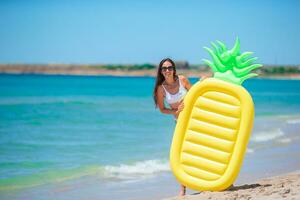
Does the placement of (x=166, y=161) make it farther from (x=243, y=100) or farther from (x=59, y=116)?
(x=59, y=116)

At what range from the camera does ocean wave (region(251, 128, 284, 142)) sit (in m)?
10.8

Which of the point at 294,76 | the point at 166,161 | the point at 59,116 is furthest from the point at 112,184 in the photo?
the point at 294,76

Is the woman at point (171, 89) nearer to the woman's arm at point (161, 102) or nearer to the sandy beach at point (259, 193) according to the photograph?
the woman's arm at point (161, 102)

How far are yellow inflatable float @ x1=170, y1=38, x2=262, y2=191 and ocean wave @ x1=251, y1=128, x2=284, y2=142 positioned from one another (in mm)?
5942

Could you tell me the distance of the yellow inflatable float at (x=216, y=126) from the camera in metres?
4.63

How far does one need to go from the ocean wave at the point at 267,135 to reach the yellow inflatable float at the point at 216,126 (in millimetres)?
5942

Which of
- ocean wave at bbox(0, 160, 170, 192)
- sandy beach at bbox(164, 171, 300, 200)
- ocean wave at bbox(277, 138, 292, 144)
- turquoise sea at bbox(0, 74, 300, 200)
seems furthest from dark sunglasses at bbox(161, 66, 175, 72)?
ocean wave at bbox(277, 138, 292, 144)

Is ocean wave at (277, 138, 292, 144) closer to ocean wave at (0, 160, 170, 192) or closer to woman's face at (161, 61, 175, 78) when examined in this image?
ocean wave at (0, 160, 170, 192)

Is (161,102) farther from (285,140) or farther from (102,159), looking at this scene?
(285,140)

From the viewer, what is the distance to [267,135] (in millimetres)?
11562

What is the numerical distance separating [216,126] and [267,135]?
7075 mm

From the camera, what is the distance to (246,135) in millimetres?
4602

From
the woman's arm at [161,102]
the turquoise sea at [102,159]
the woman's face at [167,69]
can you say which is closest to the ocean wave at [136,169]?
the turquoise sea at [102,159]

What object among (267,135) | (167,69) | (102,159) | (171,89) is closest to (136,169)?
(102,159)
